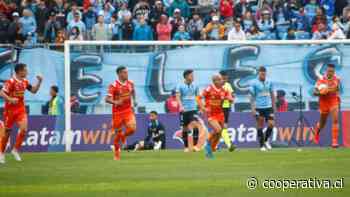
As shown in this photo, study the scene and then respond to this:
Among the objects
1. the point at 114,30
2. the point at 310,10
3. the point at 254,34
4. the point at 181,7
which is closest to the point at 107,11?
the point at 114,30

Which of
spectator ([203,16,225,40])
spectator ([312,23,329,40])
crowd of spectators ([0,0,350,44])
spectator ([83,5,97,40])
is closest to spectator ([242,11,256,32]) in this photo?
crowd of spectators ([0,0,350,44])

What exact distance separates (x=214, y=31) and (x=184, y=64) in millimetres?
2668

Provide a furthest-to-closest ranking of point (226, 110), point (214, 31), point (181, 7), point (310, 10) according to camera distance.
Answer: point (181, 7)
point (310, 10)
point (214, 31)
point (226, 110)

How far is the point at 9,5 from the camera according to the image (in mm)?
37062

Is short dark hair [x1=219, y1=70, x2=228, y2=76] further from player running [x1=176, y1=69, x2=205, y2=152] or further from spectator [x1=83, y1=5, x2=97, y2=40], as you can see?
spectator [x1=83, y1=5, x2=97, y2=40]

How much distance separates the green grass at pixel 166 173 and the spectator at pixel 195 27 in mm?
8692

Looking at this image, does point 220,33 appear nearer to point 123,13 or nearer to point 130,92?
point 123,13

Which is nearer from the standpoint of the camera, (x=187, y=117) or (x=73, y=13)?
(x=187, y=117)

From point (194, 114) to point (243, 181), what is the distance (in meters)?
13.4

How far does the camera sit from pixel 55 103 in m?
33.7

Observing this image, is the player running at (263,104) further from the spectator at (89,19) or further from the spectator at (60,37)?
the spectator at (89,19)

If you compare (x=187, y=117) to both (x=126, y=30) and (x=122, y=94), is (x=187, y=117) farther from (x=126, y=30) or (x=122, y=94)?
(x=122, y=94)

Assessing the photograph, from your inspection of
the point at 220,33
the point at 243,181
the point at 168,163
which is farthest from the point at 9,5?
the point at 243,181

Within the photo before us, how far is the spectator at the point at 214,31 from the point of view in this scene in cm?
3659
